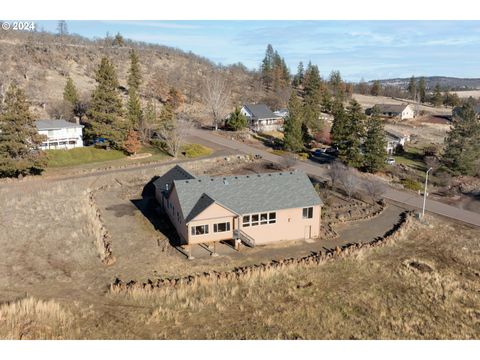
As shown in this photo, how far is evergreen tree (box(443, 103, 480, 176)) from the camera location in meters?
55.8

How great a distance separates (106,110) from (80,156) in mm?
7814

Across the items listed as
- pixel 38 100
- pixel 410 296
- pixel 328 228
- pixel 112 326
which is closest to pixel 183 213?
pixel 112 326

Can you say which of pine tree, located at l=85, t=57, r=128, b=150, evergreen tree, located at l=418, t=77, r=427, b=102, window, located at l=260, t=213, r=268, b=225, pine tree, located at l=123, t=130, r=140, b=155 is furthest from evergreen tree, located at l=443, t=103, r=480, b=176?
evergreen tree, located at l=418, t=77, r=427, b=102

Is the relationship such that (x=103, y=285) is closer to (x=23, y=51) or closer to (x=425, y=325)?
(x=425, y=325)

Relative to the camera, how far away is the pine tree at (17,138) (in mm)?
45281

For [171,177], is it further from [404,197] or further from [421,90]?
[421,90]

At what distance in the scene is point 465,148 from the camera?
56.1 m

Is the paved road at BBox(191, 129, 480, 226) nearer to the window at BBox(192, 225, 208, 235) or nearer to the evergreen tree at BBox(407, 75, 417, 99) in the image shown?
the window at BBox(192, 225, 208, 235)

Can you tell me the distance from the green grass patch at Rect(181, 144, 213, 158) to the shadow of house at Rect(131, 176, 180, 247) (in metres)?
12.8

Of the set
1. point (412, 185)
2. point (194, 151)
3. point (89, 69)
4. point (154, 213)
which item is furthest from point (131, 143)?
point (89, 69)

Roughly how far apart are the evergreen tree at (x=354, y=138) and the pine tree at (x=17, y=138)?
39.9 meters

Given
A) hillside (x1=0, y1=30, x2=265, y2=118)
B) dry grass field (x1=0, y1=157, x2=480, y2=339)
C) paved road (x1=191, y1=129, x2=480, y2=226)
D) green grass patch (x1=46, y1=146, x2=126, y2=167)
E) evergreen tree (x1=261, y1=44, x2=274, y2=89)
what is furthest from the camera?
evergreen tree (x1=261, y1=44, x2=274, y2=89)

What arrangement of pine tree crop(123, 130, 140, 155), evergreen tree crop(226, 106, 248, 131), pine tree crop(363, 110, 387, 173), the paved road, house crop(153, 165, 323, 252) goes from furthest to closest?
evergreen tree crop(226, 106, 248, 131)
pine tree crop(123, 130, 140, 155)
pine tree crop(363, 110, 387, 173)
the paved road
house crop(153, 165, 323, 252)

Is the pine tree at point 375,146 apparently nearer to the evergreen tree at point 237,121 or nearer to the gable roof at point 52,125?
the evergreen tree at point 237,121
